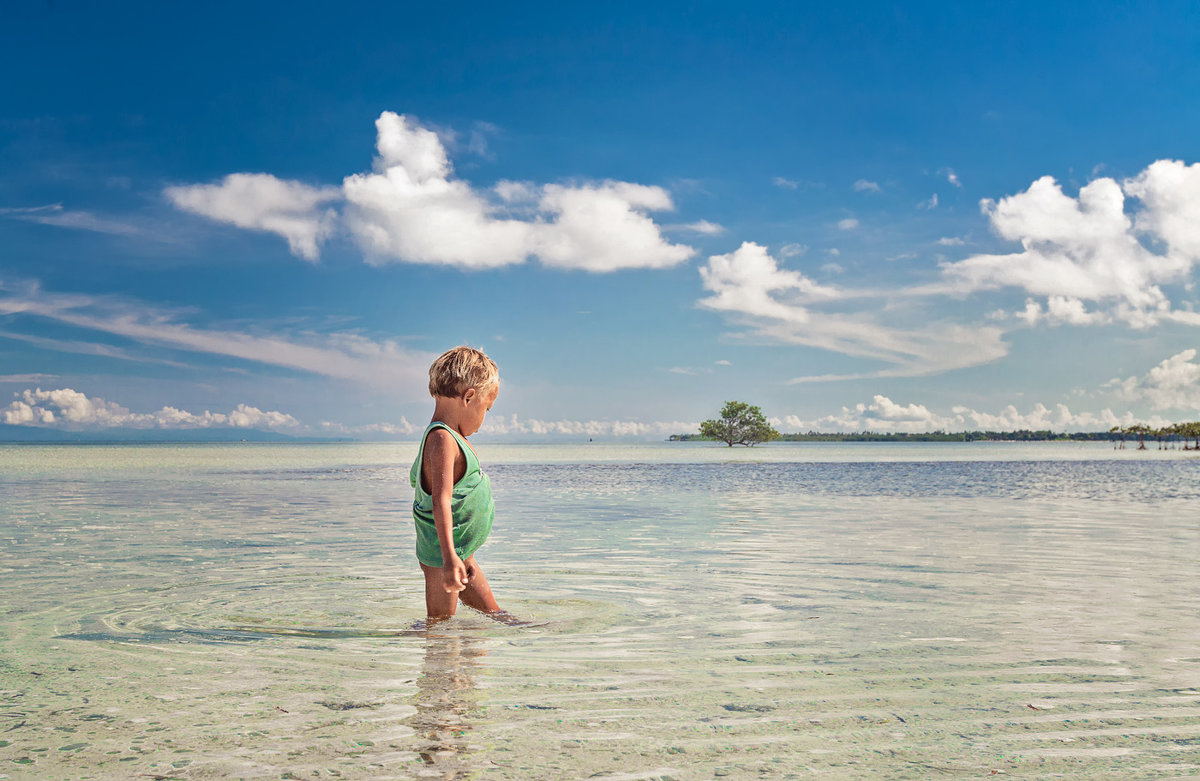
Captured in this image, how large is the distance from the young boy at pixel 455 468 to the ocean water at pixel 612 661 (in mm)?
743

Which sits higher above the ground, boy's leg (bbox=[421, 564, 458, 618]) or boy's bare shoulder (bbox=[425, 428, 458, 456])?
boy's bare shoulder (bbox=[425, 428, 458, 456])

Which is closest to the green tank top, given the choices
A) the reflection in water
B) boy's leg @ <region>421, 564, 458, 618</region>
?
boy's leg @ <region>421, 564, 458, 618</region>

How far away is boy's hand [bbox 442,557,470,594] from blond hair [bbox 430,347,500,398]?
132 cm

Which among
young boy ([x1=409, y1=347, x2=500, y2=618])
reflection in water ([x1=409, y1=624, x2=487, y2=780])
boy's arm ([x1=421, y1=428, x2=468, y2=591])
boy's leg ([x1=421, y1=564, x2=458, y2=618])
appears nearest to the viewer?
reflection in water ([x1=409, y1=624, x2=487, y2=780])

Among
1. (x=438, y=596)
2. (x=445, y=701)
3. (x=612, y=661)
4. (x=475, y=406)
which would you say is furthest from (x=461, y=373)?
(x=445, y=701)

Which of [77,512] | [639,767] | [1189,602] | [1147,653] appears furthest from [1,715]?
[77,512]

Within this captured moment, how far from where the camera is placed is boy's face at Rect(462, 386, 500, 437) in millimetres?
6973

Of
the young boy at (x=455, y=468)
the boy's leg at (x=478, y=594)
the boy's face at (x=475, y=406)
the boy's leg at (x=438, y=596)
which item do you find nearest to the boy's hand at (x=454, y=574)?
the young boy at (x=455, y=468)

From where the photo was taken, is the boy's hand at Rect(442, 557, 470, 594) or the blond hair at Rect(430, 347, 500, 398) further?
the blond hair at Rect(430, 347, 500, 398)

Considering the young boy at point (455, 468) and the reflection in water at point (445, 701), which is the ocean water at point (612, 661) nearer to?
the reflection in water at point (445, 701)

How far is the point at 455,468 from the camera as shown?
7.00 metres

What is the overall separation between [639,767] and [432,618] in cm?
375

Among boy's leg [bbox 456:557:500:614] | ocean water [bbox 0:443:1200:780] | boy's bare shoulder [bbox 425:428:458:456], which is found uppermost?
boy's bare shoulder [bbox 425:428:458:456]

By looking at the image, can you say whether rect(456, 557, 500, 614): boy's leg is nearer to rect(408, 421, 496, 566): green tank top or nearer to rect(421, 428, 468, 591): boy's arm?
rect(408, 421, 496, 566): green tank top
